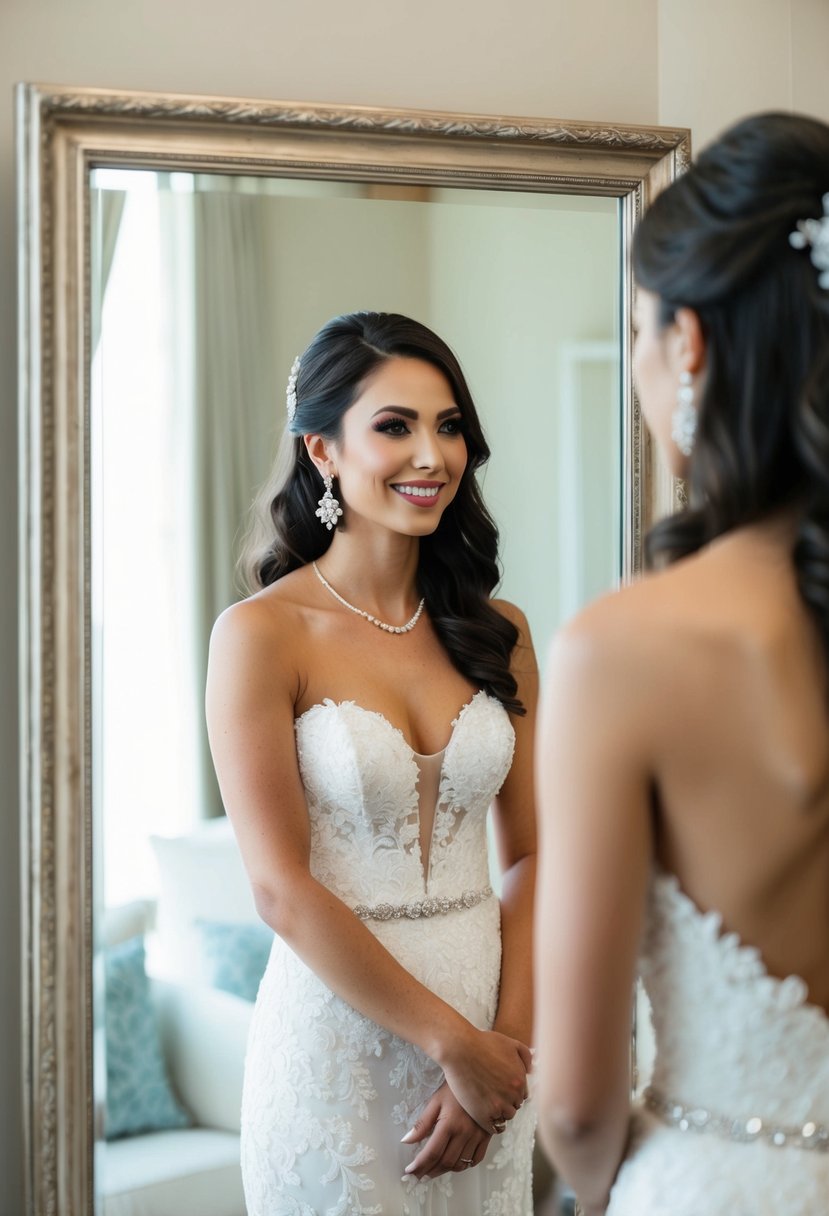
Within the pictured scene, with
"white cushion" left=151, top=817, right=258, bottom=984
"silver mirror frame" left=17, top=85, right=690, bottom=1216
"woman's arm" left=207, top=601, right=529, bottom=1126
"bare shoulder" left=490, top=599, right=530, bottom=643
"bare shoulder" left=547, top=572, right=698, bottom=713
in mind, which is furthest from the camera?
"bare shoulder" left=490, top=599, right=530, bottom=643

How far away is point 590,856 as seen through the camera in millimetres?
984

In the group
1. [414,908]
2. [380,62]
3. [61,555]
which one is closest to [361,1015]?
[414,908]

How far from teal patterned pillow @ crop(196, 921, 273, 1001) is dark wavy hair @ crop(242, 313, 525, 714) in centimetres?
53

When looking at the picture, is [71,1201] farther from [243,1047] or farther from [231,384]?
[231,384]

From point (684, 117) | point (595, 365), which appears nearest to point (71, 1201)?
point (595, 365)

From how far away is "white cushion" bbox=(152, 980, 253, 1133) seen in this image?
1971 millimetres

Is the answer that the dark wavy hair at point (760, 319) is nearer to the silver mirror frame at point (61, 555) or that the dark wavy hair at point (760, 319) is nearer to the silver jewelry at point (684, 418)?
the silver jewelry at point (684, 418)

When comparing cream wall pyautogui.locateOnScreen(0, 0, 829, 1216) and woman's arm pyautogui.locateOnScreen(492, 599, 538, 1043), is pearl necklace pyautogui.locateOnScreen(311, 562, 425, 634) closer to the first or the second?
woman's arm pyautogui.locateOnScreen(492, 599, 538, 1043)

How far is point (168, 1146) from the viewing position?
198 centimetres

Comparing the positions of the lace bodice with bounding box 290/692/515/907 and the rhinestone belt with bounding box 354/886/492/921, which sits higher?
the lace bodice with bounding box 290/692/515/907

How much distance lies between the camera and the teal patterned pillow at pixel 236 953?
6.51 feet

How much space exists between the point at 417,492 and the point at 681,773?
1034 mm

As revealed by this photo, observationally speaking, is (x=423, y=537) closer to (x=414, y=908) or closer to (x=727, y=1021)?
(x=414, y=908)

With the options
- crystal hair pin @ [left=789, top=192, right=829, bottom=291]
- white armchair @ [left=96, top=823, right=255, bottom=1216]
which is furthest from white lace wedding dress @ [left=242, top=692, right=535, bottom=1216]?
crystal hair pin @ [left=789, top=192, right=829, bottom=291]
